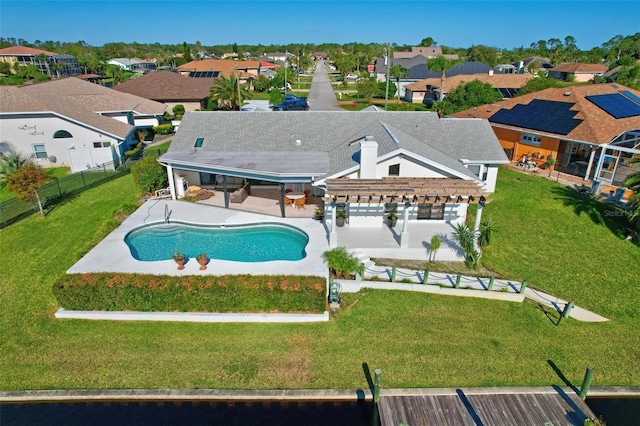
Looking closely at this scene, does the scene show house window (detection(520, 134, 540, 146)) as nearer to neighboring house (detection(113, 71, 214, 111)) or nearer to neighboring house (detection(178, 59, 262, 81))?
neighboring house (detection(113, 71, 214, 111))

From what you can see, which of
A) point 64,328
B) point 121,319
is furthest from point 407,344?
point 64,328

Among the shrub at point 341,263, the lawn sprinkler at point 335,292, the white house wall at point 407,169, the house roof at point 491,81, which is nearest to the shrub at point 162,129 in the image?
the white house wall at point 407,169

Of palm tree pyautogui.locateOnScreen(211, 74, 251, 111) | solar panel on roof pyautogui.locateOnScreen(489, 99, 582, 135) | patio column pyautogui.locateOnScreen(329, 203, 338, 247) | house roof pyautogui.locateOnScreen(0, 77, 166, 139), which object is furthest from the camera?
palm tree pyautogui.locateOnScreen(211, 74, 251, 111)

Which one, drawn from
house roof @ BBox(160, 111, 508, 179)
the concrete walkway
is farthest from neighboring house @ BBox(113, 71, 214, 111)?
the concrete walkway

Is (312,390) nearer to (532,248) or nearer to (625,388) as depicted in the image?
(625,388)

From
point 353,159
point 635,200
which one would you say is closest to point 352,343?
point 353,159

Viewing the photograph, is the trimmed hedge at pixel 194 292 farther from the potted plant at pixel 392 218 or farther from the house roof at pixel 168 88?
the house roof at pixel 168 88
